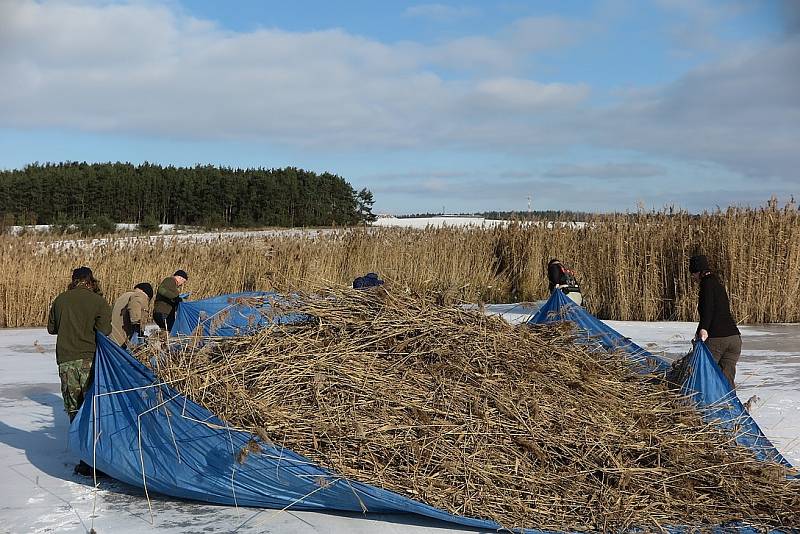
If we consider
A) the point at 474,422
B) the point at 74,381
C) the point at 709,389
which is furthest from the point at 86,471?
the point at 709,389

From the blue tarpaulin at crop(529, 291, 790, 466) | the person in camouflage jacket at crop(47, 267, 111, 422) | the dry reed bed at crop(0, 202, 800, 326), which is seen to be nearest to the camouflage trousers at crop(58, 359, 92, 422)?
the person in camouflage jacket at crop(47, 267, 111, 422)

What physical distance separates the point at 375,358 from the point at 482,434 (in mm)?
894

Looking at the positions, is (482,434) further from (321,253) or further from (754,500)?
(321,253)

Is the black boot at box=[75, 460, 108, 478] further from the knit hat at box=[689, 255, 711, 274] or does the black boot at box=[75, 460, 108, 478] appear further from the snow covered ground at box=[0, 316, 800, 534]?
the knit hat at box=[689, 255, 711, 274]

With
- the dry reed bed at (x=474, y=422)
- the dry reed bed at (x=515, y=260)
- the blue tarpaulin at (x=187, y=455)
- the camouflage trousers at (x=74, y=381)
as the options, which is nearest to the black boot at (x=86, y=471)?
the blue tarpaulin at (x=187, y=455)

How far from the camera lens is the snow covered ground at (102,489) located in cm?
415

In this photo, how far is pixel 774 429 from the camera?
5.83m

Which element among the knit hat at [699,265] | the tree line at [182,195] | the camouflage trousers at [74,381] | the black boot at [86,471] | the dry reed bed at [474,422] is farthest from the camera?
the tree line at [182,195]

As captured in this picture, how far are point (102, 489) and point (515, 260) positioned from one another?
39.7ft

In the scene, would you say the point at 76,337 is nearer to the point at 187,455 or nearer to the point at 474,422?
the point at 187,455

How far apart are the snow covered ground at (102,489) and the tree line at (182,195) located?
1190 inches

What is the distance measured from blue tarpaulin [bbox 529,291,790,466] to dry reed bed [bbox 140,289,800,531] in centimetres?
17

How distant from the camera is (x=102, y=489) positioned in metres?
4.80

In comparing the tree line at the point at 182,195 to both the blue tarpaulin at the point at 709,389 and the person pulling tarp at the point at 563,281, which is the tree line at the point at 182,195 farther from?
the blue tarpaulin at the point at 709,389
